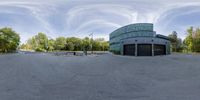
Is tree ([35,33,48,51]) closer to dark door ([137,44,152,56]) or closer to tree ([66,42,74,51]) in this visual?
tree ([66,42,74,51])

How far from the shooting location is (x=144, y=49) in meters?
50.7

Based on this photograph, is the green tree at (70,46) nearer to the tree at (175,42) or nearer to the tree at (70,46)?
the tree at (70,46)

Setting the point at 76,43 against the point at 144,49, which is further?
the point at 76,43

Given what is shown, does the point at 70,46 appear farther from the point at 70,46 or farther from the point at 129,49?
the point at 129,49

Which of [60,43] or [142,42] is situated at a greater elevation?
[60,43]

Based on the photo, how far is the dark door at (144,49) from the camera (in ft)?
165

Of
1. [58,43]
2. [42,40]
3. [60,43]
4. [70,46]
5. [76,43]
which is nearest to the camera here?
[42,40]

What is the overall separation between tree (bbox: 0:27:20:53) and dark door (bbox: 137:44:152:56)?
38.5 m

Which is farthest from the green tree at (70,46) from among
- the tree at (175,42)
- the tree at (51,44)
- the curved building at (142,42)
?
the tree at (175,42)

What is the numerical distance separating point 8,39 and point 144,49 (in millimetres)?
40274

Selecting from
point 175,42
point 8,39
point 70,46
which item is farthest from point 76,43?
point 175,42

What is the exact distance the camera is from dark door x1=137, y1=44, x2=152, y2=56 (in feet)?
165

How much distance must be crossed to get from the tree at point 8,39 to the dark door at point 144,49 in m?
38.5

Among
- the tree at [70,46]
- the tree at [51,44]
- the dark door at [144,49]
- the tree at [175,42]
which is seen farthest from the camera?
the tree at [70,46]
